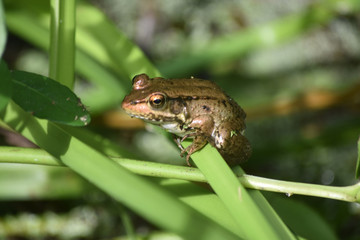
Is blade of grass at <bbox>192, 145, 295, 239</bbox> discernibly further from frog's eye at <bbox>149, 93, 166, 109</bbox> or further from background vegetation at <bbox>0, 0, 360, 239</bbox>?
frog's eye at <bbox>149, 93, 166, 109</bbox>

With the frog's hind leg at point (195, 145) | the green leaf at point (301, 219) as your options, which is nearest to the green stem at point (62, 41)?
the frog's hind leg at point (195, 145)

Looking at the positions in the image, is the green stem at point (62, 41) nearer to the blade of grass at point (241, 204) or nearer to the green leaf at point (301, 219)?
the blade of grass at point (241, 204)

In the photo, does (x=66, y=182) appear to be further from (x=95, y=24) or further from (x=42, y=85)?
(x=42, y=85)

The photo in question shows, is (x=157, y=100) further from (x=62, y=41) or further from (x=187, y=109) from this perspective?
(x=62, y=41)

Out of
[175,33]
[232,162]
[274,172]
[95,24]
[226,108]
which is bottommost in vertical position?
[232,162]

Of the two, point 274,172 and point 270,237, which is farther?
point 274,172

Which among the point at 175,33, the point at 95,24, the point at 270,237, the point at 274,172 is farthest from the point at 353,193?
the point at 175,33

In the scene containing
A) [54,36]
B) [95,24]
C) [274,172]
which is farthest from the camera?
[274,172]
